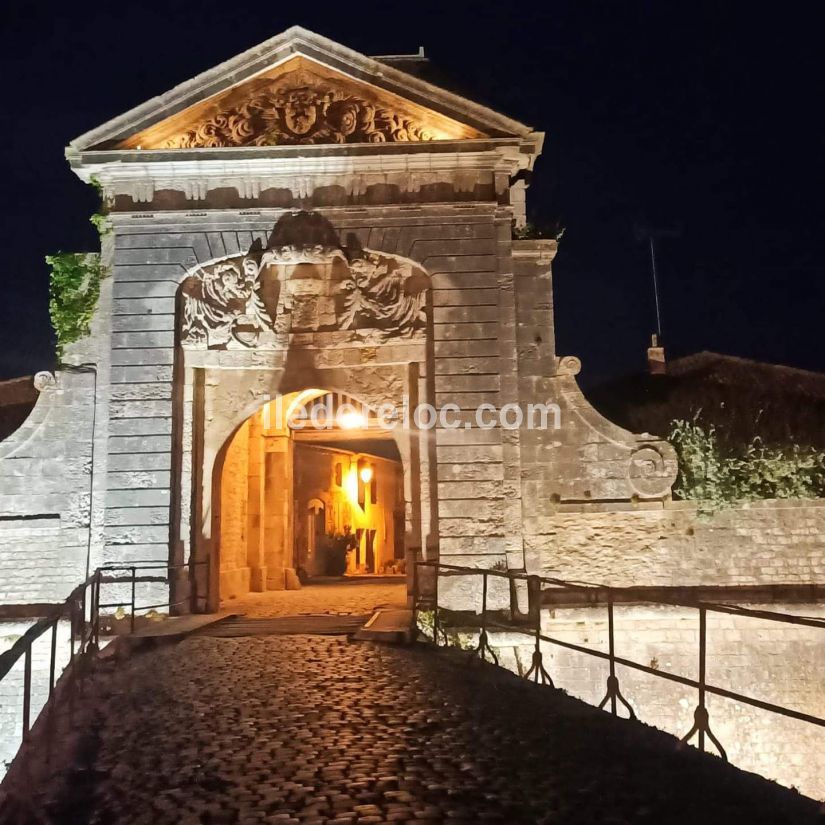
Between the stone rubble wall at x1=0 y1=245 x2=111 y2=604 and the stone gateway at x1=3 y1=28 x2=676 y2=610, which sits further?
the stone gateway at x1=3 y1=28 x2=676 y2=610

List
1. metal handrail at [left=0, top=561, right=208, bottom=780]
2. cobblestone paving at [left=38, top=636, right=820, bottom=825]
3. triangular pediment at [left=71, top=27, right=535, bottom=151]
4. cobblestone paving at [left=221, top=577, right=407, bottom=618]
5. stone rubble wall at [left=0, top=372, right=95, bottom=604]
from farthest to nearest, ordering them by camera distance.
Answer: cobblestone paving at [left=221, top=577, right=407, bottom=618] < triangular pediment at [left=71, top=27, right=535, bottom=151] < stone rubble wall at [left=0, top=372, right=95, bottom=604] < metal handrail at [left=0, top=561, right=208, bottom=780] < cobblestone paving at [left=38, top=636, right=820, bottom=825]

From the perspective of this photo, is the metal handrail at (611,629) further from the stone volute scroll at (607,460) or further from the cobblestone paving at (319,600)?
the cobblestone paving at (319,600)

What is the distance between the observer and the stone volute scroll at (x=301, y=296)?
39.7 feet

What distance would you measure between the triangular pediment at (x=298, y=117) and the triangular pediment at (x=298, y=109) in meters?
0.01

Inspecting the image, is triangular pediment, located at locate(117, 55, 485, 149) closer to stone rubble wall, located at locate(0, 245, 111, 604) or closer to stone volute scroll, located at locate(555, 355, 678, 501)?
stone rubble wall, located at locate(0, 245, 111, 604)

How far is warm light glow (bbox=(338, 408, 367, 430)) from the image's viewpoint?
1793 cm

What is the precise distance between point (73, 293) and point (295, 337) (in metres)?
3.07

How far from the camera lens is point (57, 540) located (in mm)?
11570

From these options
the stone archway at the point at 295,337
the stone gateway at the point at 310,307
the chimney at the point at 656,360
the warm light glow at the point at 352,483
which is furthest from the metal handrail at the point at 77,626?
the warm light glow at the point at 352,483

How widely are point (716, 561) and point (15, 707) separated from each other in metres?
8.64

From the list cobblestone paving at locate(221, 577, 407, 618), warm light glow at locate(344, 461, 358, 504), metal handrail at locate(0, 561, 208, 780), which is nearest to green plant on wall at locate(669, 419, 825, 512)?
cobblestone paving at locate(221, 577, 407, 618)

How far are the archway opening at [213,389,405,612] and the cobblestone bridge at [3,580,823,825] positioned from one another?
5523 mm

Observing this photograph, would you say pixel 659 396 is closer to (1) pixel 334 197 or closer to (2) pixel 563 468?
(2) pixel 563 468

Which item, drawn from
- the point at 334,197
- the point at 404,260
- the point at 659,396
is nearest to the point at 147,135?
the point at 334,197
